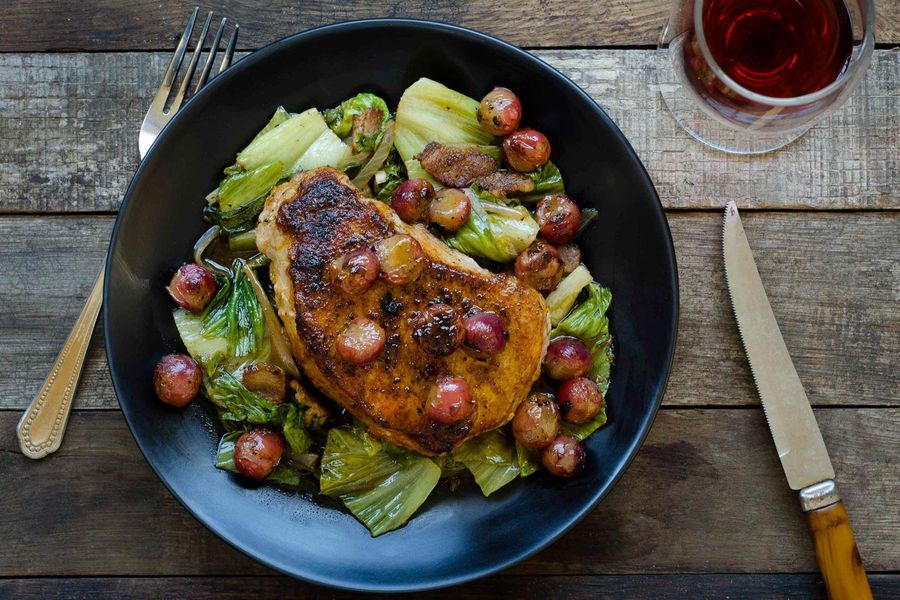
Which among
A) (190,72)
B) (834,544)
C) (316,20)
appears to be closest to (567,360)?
(834,544)

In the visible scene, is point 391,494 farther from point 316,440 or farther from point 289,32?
point 289,32

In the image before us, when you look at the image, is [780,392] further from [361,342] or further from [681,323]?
[361,342]

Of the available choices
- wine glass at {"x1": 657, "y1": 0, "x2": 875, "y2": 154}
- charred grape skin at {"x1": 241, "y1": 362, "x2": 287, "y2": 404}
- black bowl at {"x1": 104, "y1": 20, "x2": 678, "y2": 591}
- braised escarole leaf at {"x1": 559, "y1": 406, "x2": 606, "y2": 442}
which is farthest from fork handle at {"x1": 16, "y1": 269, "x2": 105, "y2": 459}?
wine glass at {"x1": 657, "y1": 0, "x2": 875, "y2": 154}

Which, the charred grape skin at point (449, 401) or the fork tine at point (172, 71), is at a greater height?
the fork tine at point (172, 71)

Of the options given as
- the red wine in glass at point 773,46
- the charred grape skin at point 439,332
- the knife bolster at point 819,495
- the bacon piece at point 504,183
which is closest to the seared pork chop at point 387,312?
the charred grape skin at point 439,332

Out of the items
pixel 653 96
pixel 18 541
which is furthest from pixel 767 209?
pixel 18 541

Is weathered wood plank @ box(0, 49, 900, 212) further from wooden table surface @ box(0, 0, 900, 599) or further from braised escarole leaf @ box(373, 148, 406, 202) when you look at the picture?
braised escarole leaf @ box(373, 148, 406, 202)

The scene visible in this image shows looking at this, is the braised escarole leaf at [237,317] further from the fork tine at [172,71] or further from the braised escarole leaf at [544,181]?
the braised escarole leaf at [544,181]
